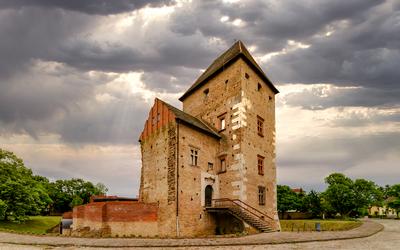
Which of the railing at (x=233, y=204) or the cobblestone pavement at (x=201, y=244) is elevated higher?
the railing at (x=233, y=204)

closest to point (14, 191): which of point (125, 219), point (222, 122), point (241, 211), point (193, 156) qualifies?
point (125, 219)

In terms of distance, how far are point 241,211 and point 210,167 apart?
15.6 feet

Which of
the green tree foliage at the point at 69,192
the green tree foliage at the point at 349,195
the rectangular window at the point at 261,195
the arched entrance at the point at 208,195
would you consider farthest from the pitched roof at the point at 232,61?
the green tree foliage at the point at 69,192

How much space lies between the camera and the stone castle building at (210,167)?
23266mm

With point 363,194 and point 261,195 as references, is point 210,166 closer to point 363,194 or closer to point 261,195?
point 261,195

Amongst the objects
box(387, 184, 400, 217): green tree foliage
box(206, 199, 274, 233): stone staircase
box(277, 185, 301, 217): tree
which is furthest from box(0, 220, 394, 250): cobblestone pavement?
box(387, 184, 400, 217): green tree foliage

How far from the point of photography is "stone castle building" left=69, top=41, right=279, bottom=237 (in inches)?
916

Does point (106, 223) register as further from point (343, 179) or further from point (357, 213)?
point (357, 213)

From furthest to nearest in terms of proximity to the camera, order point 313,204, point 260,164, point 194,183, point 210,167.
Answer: point 313,204 → point 260,164 → point 210,167 → point 194,183

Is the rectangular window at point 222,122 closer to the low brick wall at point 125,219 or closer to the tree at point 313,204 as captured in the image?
the low brick wall at point 125,219

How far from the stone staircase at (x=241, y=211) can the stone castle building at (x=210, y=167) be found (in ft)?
0.25

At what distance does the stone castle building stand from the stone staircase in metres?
0.08

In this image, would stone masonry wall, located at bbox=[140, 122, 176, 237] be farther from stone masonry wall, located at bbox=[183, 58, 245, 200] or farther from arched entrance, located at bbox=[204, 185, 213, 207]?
stone masonry wall, located at bbox=[183, 58, 245, 200]

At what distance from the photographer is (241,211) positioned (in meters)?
24.0
